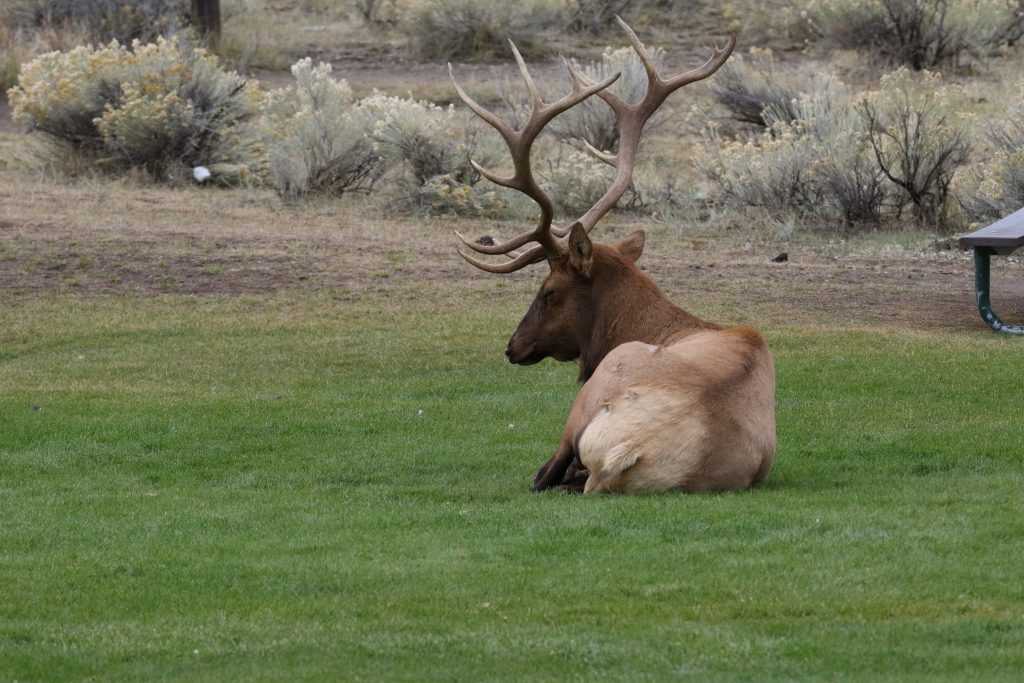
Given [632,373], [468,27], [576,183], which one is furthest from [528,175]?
[468,27]

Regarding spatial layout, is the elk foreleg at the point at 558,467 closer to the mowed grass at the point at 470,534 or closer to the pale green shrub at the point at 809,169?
the mowed grass at the point at 470,534

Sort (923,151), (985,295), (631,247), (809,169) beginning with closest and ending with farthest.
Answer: (631,247) < (985,295) < (923,151) < (809,169)

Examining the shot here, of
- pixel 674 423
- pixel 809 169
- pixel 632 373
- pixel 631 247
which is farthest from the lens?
pixel 809 169

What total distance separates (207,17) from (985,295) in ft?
65.1

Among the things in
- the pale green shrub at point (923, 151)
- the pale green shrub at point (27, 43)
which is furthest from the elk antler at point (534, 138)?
the pale green shrub at point (27, 43)

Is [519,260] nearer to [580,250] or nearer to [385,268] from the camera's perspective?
[580,250]

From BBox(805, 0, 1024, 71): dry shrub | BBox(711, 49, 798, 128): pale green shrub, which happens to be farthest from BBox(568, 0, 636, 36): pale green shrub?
BBox(711, 49, 798, 128): pale green shrub

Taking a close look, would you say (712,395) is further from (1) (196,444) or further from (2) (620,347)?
(1) (196,444)

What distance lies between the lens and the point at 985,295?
1316cm

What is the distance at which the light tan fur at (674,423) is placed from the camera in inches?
291

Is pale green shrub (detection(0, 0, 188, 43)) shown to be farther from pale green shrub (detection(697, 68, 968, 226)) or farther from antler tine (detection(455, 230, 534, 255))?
antler tine (detection(455, 230, 534, 255))

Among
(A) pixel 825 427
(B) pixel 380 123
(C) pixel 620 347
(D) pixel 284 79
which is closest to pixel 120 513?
(C) pixel 620 347

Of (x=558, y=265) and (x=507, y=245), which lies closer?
(x=558, y=265)

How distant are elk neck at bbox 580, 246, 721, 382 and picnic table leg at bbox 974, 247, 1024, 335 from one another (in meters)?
5.12
